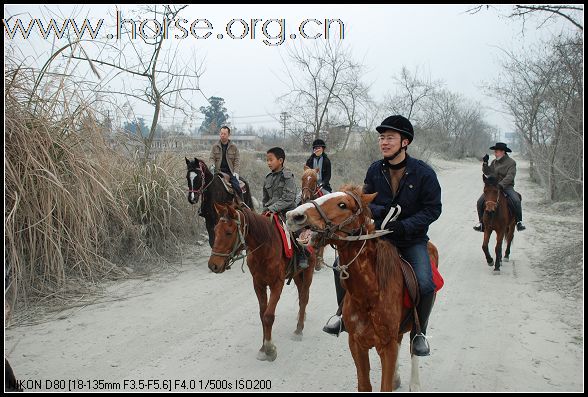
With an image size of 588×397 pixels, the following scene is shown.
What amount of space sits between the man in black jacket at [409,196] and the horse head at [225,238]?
5.20ft

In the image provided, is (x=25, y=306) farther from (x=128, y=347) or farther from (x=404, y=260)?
(x=404, y=260)

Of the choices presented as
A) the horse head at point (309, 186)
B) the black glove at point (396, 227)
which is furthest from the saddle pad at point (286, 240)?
the horse head at point (309, 186)

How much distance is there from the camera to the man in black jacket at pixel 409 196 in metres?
3.39

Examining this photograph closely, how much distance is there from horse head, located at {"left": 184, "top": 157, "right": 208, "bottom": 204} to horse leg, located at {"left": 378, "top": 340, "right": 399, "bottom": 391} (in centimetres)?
543

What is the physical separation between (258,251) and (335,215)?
2.12 m

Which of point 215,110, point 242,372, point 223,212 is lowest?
point 242,372

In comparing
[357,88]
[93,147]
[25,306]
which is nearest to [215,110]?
[357,88]

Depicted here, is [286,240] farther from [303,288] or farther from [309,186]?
[309,186]

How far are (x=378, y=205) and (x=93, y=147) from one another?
18.2 ft

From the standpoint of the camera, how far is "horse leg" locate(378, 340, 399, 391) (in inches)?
123

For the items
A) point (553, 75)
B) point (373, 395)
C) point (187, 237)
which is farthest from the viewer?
point (553, 75)

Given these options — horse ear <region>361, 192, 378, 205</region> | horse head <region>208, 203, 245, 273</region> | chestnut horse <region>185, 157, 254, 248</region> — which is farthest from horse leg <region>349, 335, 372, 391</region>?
chestnut horse <region>185, 157, 254, 248</region>

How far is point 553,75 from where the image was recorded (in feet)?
51.4

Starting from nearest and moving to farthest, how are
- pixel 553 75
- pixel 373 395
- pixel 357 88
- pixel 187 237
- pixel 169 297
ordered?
1. pixel 373 395
2. pixel 169 297
3. pixel 187 237
4. pixel 553 75
5. pixel 357 88
